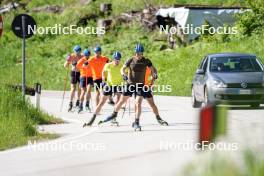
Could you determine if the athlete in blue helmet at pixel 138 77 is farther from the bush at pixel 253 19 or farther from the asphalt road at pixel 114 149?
the bush at pixel 253 19

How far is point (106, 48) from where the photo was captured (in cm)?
4566

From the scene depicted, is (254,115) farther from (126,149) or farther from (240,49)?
(240,49)

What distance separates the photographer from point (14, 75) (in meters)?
43.6

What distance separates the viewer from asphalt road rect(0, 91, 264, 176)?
11305mm

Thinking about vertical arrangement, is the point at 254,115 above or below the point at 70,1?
below

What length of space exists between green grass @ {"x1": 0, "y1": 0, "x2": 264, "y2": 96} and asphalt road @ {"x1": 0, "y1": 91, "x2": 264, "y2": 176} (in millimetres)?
13262

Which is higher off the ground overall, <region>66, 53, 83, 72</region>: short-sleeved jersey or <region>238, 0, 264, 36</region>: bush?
<region>238, 0, 264, 36</region>: bush

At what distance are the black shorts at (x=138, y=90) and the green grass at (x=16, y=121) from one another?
6.66ft

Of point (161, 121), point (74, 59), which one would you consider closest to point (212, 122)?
point (161, 121)

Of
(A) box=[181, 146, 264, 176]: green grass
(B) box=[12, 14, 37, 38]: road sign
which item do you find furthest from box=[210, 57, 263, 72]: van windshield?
(A) box=[181, 146, 264, 176]: green grass

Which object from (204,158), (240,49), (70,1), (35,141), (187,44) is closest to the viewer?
(204,158)

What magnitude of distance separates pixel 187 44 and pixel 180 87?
26.8 feet

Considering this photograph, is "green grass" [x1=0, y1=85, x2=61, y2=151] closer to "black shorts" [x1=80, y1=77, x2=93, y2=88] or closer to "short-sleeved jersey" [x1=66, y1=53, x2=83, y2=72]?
"black shorts" [x1=80, y1=77, x2=93, y2=88]

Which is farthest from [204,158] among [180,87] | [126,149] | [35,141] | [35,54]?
[35,54]
